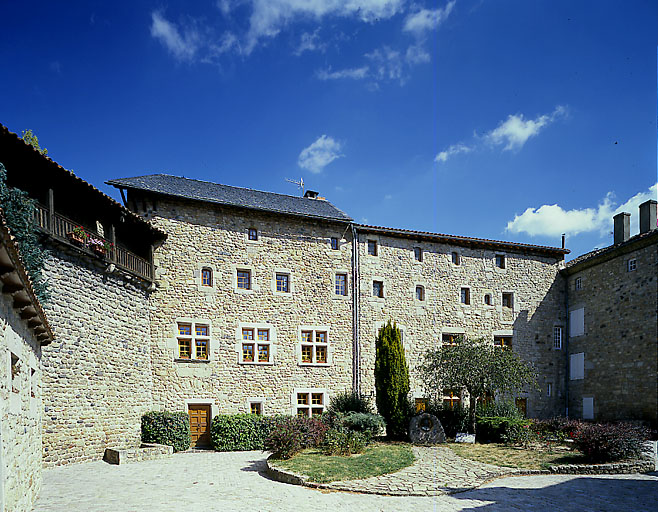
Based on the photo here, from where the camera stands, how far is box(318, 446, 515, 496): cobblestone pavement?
893 centimetres

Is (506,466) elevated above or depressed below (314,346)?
below

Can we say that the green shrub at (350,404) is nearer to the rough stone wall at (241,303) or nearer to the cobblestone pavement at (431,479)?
the rough stone wall at (241,303)

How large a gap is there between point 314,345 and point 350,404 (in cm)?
245

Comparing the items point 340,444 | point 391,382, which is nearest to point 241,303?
point 391,382

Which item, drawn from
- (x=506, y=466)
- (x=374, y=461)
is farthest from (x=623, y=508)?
(x=374, y=461)

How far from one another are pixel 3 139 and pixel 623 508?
13552 mm

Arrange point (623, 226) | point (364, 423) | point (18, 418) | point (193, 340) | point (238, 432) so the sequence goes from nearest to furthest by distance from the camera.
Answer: point (18, 418)
point (364, 423)
point (238, 432)
point (193, 340)
point (623, 226)

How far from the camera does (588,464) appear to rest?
1117 cm

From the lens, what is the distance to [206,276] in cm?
1688

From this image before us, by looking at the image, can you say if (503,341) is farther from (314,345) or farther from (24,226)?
(24,226)

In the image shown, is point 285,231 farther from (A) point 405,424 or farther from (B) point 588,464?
(B) point 588,464

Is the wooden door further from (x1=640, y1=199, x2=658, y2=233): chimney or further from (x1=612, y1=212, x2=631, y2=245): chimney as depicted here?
(x1=640, y1=199, x2=658, y2=233): chimney

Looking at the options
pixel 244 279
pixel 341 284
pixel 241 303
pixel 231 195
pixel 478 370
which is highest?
pixel 231 195

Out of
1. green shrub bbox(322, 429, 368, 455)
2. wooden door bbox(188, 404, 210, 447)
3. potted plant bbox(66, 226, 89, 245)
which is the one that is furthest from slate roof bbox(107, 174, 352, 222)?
green shrub bbox(322, 429, 368, 455)
